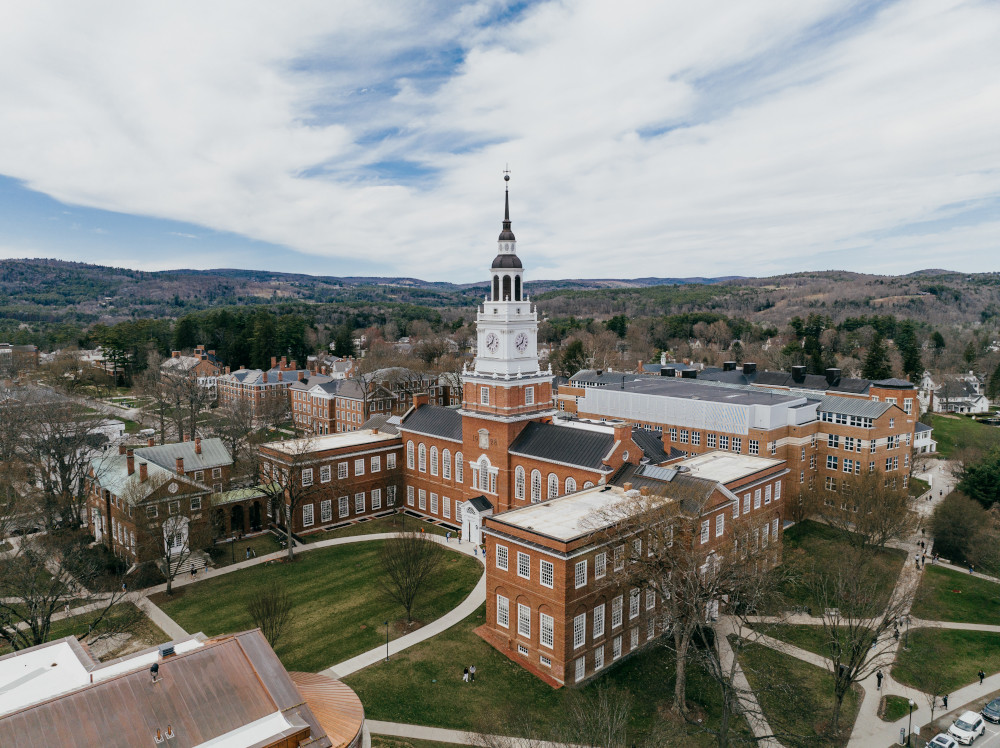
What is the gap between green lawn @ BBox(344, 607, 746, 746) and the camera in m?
27.8

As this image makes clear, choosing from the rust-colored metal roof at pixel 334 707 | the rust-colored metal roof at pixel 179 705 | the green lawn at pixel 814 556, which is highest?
the rust-colored metal roof at pixel 179 705

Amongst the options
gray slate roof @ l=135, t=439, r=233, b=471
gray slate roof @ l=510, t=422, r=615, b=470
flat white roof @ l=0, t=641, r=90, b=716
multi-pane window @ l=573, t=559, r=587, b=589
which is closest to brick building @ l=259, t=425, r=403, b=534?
gray slate roof @ l=135, t=439, r=233, b=471

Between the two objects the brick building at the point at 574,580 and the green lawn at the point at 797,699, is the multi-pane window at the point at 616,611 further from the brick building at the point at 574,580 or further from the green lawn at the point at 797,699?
the green lawn at the point at 797,699

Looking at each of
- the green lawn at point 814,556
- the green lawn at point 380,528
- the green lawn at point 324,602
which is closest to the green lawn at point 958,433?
the green lawn at point 814,556

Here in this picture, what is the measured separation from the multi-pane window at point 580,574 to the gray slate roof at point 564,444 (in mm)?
11909

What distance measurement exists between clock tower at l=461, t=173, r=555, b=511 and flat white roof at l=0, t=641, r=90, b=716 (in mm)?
30826

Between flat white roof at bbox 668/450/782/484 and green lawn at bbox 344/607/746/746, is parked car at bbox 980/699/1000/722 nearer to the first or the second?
green lawn at bbox 344/607/746/746

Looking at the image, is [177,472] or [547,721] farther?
[177,472]

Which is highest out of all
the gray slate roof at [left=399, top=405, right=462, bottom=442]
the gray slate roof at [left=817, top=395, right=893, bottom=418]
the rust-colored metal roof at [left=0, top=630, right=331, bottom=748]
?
the gray slate roof at [left=817, top=395, right=893, bottom=418]

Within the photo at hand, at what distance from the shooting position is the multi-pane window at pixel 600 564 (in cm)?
3131

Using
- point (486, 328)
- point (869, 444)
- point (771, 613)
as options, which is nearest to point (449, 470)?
point (486, 328)

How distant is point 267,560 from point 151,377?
219 feet

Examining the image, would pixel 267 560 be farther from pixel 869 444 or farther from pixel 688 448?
pixel 869 444

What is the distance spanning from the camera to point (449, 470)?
5334 centimetres
